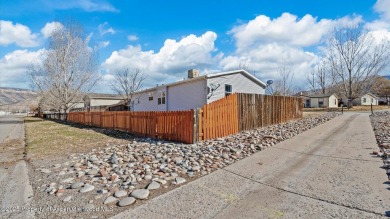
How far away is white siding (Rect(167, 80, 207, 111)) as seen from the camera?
16.2 metres

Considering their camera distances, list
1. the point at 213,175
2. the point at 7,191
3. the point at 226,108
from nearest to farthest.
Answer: the point at 7,191 < the point at 213,175 < the point at 226,108

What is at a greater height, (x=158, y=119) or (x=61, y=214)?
(x=158, y=119)

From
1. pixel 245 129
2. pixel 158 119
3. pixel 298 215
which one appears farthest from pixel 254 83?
pixel 298 215

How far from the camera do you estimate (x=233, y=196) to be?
3.78m

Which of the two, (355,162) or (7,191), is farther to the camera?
(355,162)

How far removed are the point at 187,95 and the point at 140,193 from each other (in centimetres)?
1393

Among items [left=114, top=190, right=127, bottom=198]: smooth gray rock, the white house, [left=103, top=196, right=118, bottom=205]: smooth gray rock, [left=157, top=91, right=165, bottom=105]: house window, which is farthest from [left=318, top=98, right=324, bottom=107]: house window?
[left=103, top=196, right=118, bottom=205]: smooth gray rock

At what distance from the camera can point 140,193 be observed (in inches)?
154

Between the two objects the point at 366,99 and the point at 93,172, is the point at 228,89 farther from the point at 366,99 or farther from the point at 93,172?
the point at 366,99

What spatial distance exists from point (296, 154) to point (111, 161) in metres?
4.97

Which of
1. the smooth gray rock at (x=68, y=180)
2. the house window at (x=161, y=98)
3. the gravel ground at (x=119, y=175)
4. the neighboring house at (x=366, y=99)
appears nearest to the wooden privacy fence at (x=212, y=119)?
the gravel ground at (x=119, y=175)

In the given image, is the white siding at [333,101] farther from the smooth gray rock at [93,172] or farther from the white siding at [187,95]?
the smooth gray rock at [93,172]

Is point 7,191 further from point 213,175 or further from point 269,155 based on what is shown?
point 269,155

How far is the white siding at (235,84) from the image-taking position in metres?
16.1
